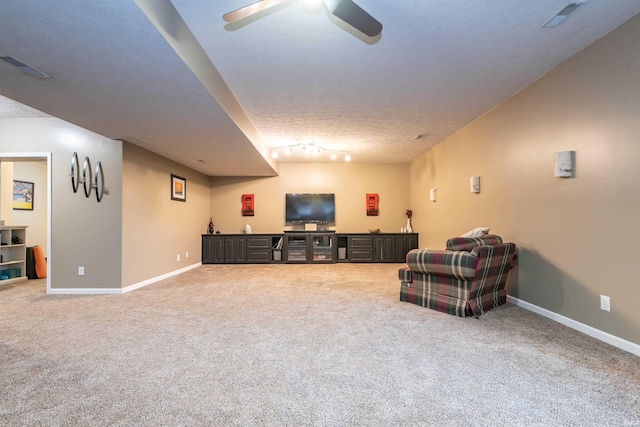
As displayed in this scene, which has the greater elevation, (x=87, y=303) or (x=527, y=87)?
(x=527, y=87)

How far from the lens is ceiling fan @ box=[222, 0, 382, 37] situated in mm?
1806

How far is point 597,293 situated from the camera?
265 cm

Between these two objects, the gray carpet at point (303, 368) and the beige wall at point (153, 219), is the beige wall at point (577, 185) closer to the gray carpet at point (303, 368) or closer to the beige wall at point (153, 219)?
the gray carpet at point (303, 368)

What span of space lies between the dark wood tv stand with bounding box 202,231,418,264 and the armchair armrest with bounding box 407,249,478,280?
375cm

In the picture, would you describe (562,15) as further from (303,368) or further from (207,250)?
(207,250)

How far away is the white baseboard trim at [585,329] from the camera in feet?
7.70

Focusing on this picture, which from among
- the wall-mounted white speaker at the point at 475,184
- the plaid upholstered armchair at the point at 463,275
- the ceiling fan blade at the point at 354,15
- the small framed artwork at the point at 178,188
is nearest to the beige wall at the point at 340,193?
the small framed artwork at the point at 178,188

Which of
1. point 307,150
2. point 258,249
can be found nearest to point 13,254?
point 258,249

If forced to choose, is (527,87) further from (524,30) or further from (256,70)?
(256,70)

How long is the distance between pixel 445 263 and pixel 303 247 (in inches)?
178

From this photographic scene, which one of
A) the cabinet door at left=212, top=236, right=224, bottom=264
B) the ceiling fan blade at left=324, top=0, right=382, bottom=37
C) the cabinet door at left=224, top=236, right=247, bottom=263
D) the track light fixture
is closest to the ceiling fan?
the ceiling fan blade at left=324, top=0, right=382, bottom=37

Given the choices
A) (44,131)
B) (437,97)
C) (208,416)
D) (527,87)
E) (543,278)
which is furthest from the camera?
(44,131)

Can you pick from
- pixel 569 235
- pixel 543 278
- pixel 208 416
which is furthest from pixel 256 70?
pixel 543 278

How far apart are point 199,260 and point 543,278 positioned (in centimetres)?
648
